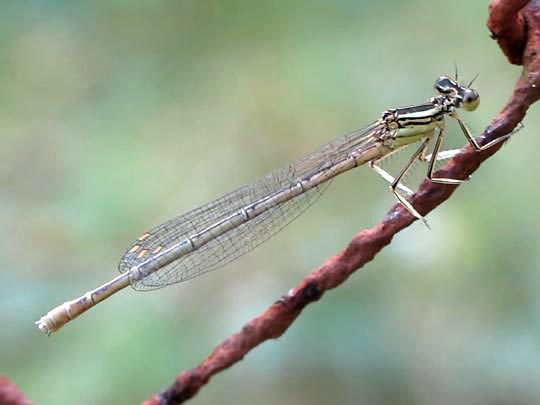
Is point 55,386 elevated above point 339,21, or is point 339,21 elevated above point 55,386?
point 339,21

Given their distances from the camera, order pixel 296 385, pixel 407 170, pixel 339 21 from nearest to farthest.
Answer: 1. pixel 407 170
2. pixel 296 385
3. pixel 339 21

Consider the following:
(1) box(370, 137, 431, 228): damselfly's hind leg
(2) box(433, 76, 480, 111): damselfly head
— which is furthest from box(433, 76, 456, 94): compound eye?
(1) box(370, 137, 431, 228): damselfly's hind leg

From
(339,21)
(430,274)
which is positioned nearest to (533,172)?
(430,274)

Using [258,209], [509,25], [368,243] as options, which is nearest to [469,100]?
[258,209]

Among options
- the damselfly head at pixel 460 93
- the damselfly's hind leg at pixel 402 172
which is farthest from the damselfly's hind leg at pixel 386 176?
the damselfly head at pixel 460 93

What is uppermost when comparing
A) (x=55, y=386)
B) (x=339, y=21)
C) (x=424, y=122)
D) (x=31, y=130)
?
(x=31, y=130)

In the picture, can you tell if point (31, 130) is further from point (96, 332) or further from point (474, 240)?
point (474, 240)

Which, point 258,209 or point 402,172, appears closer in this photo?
point 402,172

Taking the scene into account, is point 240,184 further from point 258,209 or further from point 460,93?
point 460,93
